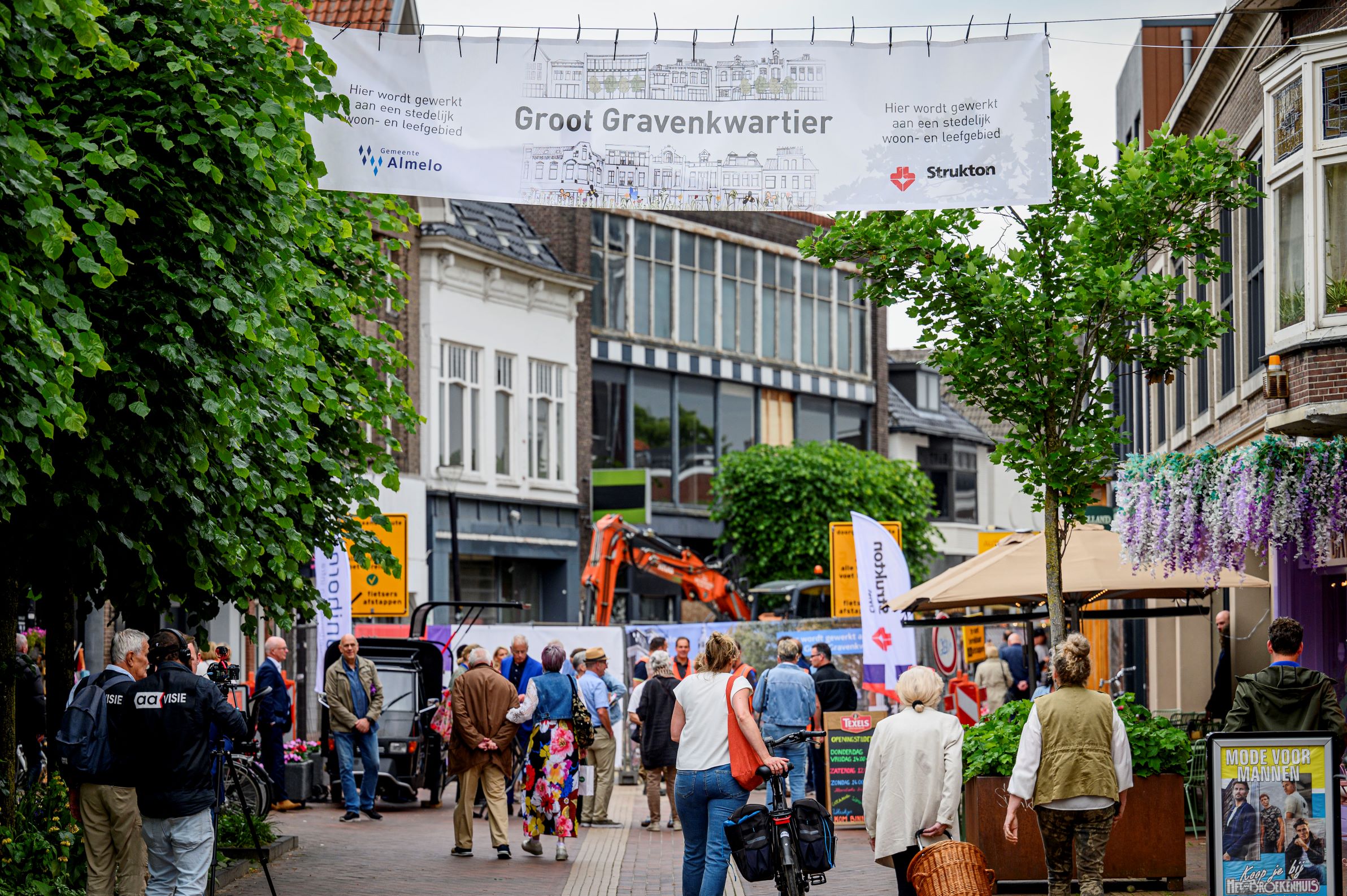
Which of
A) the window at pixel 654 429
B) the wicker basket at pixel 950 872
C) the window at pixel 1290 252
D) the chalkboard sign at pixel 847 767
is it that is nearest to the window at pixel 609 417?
the window at pixel 654 429

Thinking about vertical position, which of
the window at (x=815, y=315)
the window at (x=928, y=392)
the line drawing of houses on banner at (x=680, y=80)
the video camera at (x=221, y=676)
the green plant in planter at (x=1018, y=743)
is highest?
the window at (x=815, y=315)

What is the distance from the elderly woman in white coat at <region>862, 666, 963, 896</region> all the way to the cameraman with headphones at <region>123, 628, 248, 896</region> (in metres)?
3.55

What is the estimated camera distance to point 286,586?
515 inches

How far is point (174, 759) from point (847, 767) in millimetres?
8693

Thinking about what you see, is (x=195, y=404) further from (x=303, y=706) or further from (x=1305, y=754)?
(x=303, y=706)

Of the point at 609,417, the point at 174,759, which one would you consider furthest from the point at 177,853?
the point at 609,417

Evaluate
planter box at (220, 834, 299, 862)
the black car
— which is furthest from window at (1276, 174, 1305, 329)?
the black car

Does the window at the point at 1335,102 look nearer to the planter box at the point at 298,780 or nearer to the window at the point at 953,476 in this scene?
the planter box at the point at 298,780

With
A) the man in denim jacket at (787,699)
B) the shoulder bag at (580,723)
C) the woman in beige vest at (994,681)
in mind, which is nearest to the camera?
the shoulder bag at (580,723)

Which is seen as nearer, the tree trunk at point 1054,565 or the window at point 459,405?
the tree trunk at point 1054,565

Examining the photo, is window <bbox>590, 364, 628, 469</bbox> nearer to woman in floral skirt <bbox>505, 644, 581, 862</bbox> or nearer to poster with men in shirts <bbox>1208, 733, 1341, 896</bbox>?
woman in floral skirt <bbox>505, 644, 581, 862</bbox>

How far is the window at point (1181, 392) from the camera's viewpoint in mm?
22047

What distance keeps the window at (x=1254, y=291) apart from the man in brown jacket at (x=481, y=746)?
813cm

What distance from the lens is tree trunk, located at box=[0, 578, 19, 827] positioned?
11.2 m
